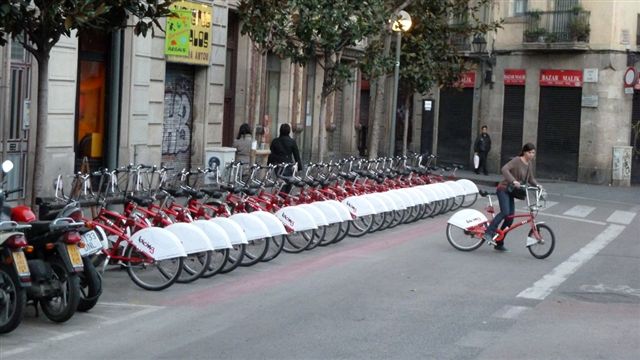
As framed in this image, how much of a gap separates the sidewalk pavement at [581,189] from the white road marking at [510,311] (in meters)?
18.6

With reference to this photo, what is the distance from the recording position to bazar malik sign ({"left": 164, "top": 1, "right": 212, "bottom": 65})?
23547mm

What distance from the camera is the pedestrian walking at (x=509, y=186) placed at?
52.8 ft

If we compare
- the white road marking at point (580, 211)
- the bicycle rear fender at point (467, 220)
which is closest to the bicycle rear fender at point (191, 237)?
the bicycle rear fender at point (467, 220)

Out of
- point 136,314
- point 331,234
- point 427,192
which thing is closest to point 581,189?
point 427,192

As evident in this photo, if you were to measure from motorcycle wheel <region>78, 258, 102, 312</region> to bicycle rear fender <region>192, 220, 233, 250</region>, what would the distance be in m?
2.19

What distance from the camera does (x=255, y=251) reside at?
13867mm

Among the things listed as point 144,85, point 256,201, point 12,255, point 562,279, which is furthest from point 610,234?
point 12,255

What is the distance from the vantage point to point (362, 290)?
1227 centimetres

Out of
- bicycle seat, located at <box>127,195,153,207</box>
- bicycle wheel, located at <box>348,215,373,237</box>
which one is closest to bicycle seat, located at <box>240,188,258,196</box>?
bicycle seat, located at <box>127,195,153,207</box>

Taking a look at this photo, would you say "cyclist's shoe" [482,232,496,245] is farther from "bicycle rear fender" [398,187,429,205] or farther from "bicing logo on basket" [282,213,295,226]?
"bicing logo on basket" [282,213,295,226]

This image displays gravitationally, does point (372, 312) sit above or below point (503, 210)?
below

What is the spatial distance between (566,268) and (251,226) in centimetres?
466

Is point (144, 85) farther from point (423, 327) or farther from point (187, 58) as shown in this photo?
point (423, 327)

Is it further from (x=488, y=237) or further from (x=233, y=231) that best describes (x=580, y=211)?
(x=233, y=231)
